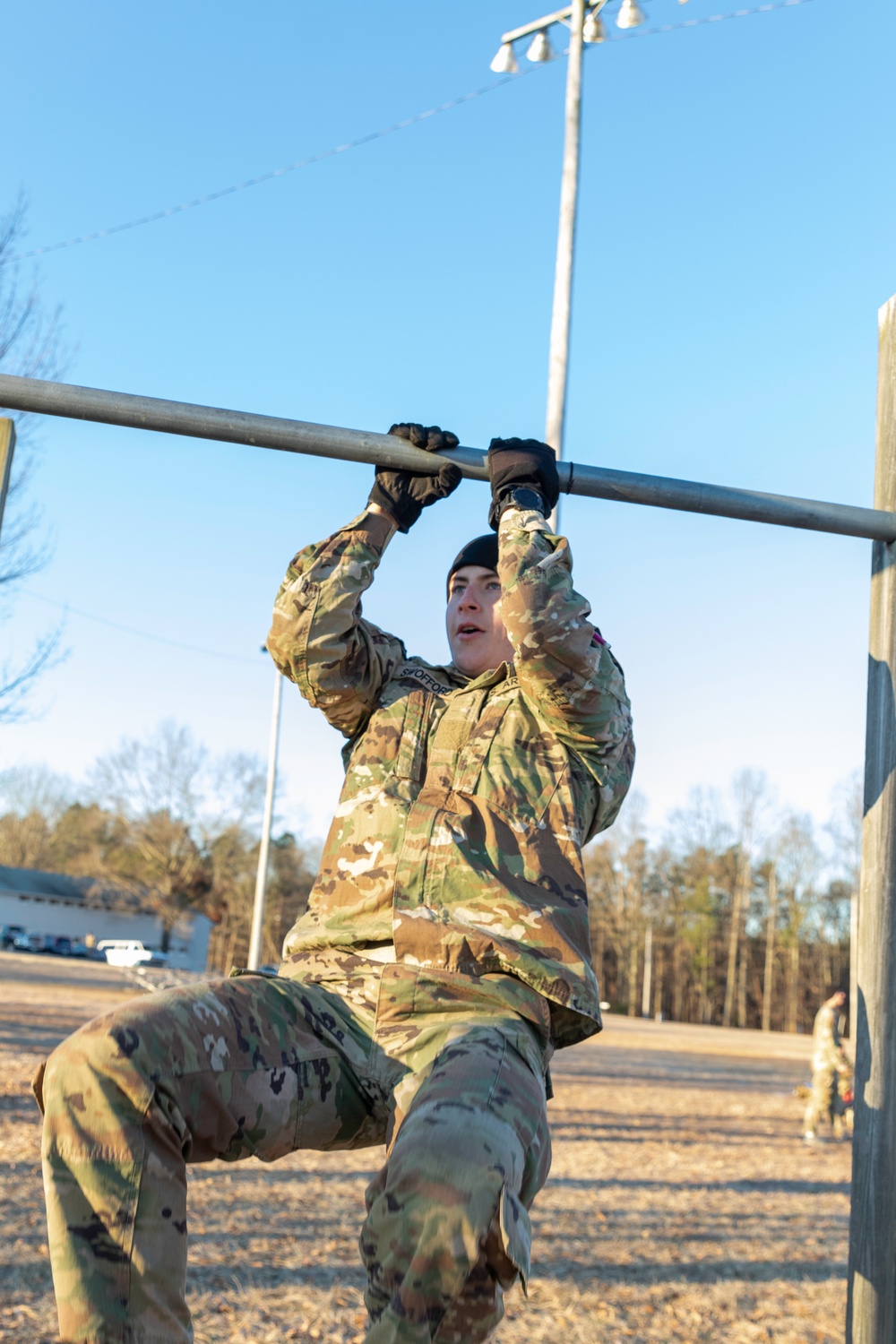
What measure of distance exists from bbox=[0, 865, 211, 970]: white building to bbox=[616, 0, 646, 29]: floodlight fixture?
1946 inches

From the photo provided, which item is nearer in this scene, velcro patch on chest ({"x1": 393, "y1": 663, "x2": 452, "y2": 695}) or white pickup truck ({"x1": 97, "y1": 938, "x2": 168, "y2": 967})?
velcro patch on chest ({"x1": 393, "y1": 663, "x2": 452, "y2": 695})

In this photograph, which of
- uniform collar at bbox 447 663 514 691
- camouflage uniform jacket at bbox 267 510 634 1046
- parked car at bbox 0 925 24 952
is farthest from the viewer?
parked car at bbox 0 925 24 952

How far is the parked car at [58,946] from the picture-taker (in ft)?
173

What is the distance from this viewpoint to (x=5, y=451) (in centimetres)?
260

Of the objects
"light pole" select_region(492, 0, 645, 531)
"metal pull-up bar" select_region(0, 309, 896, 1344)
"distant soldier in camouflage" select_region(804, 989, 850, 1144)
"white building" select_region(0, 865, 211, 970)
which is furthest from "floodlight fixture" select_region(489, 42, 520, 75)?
"white building" select_region(0, 865, 211, 970)

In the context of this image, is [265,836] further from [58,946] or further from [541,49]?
[58,946]

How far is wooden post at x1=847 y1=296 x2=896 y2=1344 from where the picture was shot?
2.53 m

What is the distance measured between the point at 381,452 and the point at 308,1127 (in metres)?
1.43

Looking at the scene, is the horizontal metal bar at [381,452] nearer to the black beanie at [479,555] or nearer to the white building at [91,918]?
the black beanie at [479,555]

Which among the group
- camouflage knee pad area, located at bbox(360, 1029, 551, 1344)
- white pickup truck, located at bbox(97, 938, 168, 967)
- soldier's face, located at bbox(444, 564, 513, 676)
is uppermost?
soldier's face, located at bbox(444, 564, 513, 676)

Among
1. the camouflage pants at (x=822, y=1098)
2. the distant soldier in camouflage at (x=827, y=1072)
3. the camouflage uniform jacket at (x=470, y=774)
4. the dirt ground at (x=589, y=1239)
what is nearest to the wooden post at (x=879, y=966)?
the camouflage uniform jacket at (x=470, y=774)

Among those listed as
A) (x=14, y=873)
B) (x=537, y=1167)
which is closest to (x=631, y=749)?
(x=537, y=1167)

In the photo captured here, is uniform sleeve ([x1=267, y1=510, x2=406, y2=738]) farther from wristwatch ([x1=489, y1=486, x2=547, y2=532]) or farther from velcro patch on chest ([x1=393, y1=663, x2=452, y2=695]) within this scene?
wristwatch ([x1=489, y1=486, x2=547, y2=532])

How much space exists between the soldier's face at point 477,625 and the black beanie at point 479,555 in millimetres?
18
